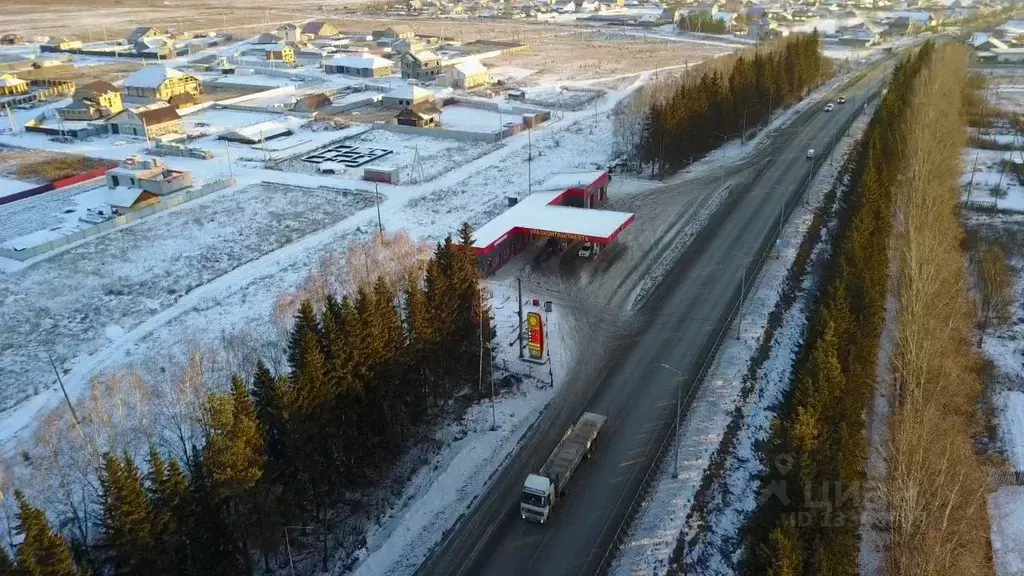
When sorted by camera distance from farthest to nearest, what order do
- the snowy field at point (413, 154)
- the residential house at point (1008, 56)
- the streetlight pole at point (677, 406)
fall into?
the residential house at point (1008, 56) → the snowy field at point (413, 154) → the streetlight pole at point (677, 406)

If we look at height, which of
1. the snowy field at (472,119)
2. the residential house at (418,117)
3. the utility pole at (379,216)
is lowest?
the utility pole at (379,216)

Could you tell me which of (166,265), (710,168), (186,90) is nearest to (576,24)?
(186,90)

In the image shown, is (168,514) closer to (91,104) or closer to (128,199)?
(128,199)

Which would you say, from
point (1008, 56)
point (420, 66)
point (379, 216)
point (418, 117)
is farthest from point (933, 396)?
point (1008, 56)

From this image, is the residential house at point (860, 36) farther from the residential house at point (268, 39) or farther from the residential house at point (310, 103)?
the residential house at point (268, 39)

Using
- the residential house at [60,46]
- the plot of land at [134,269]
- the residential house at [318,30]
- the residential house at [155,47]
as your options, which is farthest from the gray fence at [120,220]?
the residential house at [60,46]

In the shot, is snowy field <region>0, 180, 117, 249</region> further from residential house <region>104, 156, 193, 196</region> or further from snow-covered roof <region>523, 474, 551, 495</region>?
snow-covered roof <region>523, 474, 551, 495</region>

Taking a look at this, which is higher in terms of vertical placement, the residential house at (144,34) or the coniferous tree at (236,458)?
the residential house at (144,34)
